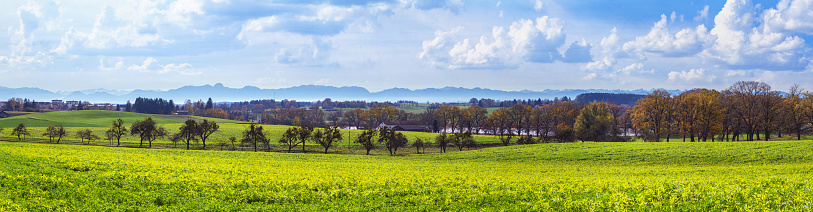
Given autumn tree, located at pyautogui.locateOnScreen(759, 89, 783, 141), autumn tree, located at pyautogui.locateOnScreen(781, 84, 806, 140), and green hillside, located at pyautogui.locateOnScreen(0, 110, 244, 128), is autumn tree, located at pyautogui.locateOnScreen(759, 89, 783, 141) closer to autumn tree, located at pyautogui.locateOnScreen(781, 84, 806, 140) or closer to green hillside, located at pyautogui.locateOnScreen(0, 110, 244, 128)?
A: autumn tree, located at pyautogui.locateOnScreen(781, 84, 806, 140)

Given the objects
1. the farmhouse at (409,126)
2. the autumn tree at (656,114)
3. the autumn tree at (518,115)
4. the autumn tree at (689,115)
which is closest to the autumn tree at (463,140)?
the autumn tree at (656,114)

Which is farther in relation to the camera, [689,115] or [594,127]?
[594,127]

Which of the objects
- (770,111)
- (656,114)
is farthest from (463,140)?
(770,111)

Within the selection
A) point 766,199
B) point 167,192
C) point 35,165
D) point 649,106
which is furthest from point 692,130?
point 35,165

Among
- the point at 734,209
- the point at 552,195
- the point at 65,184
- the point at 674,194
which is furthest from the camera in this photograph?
the point at 65,184

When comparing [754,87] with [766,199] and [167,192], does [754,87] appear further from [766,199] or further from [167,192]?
[167,192]

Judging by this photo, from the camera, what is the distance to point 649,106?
81.2 m

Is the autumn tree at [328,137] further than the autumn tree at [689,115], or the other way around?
the autumn tree at [328,137]

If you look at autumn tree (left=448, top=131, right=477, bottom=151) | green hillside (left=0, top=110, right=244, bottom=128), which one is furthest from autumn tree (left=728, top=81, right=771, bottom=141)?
green hillside (left=0, top=110, right=244, bottom=128)

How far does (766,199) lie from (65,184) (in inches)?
1076

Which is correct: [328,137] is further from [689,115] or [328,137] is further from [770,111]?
[770,111]

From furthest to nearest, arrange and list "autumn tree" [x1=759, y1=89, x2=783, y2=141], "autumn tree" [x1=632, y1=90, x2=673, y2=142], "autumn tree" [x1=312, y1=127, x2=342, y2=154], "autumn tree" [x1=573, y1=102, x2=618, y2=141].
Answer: "autumn tree" [x1=573, y1=102, x2=618, y2=141]
"autumn tree" [x1=632, y1=90, x2=673, y2=142]
"autumn tree" [x1=312, y1=127, x2=342, y2=154]
"autumn tree" [x1=759, y1=89, x2=783, y2=141]

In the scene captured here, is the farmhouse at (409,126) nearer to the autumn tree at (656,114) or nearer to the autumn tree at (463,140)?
the autumn tree at (463,140)

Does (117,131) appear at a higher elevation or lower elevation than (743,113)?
lower
